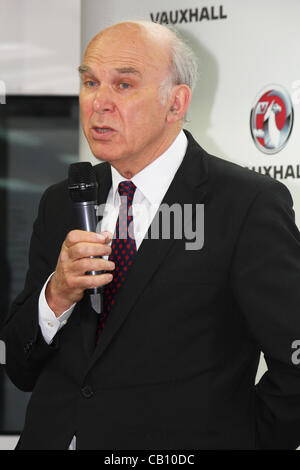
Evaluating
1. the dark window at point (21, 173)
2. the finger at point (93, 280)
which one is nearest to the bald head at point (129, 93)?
the finger at point (93, 280)

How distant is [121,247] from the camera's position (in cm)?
186

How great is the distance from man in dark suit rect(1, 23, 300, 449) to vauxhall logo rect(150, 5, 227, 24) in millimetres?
1116

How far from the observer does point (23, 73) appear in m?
4.40

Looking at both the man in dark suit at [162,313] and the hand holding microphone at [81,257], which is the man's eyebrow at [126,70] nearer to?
the man in dark suit at [162,313]

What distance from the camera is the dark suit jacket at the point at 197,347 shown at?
1719mm

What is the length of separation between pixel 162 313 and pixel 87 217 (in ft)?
1.01

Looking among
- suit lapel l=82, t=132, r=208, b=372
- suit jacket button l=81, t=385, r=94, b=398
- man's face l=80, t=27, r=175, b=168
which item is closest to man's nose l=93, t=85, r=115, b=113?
man's face l=80, t=27, r=175, b=168

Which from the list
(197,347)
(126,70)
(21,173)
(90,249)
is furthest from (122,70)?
(21,173)

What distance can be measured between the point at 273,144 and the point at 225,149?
0.21m

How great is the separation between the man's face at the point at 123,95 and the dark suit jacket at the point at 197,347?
0.26 m

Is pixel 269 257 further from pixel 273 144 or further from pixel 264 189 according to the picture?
pixel 273 144

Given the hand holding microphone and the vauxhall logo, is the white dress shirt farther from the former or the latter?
the vauxhall logo

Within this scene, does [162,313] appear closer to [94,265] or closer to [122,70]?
[94,265]

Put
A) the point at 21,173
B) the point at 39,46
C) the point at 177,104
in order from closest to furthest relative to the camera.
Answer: the point at 177,104 → the point at 39,46 → the point at 21,173
